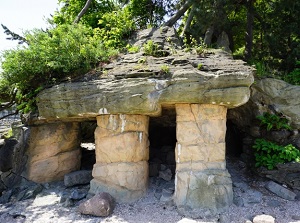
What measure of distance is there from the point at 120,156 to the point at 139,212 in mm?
1366

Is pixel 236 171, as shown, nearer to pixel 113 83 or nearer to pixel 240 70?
pixel 240 70

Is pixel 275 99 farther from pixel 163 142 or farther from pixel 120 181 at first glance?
pixel 120 181

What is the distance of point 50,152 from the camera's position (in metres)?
7.96

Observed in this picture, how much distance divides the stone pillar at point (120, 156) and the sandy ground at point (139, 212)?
40cm

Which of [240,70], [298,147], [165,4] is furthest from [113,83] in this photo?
[165,4]

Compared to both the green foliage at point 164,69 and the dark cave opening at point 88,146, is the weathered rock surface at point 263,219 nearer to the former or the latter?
the green foliage at point 164,69

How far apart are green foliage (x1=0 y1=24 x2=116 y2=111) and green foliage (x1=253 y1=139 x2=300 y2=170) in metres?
4.93

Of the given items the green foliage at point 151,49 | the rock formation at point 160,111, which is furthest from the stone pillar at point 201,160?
the green foliage at point 151,49

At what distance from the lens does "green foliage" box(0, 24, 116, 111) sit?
7.04 meters

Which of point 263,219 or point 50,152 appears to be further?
point 50,152

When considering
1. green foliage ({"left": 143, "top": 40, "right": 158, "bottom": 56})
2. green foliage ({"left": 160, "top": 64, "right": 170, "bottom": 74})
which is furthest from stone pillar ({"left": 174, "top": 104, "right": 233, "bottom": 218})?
green foliage ({"left": 143, "top": 40, "right": 158, "bottom": 56})

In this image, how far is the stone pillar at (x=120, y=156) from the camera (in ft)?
21.9

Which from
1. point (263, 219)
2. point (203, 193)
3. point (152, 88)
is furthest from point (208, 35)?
point (263, 219)

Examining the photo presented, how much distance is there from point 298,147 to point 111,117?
5130 mm
